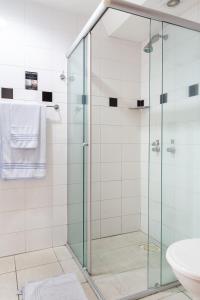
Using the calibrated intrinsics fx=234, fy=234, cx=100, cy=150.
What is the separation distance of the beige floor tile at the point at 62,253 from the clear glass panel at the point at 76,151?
0.07 meters

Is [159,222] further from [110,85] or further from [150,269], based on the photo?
[110,85]

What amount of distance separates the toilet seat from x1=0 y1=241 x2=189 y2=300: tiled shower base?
0.55m

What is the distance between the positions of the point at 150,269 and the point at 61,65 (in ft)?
6.71

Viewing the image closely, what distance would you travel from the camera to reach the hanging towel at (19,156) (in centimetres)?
211

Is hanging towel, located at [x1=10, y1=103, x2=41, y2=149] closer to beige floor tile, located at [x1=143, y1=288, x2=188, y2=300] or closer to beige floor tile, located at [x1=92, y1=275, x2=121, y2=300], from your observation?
beige floor tile, located at [x1=92, y1=275, x2=121, y2=300]

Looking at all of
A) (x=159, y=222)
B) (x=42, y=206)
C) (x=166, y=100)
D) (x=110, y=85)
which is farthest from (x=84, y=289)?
(x=110, y=85)

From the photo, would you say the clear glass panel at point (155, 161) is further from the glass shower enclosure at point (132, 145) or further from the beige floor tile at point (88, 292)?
the beige floor tile at point (88, 292)

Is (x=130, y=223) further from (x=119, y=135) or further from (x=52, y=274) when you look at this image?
(x=52, y=274)

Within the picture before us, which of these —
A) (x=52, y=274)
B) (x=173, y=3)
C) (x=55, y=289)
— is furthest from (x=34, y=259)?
(x=173, y=3)

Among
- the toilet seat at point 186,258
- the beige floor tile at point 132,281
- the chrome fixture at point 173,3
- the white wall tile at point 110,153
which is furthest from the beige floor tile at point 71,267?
the chrome fixture at point 173,3

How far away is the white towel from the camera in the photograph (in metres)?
1.64

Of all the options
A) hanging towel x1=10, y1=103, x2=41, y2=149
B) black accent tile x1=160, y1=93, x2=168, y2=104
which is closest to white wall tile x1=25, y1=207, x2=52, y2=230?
hanging towel x1=10, y1=103, x2=41, y2=149

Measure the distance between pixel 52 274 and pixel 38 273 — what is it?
0.12 metres

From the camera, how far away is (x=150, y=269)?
177 centimetres
